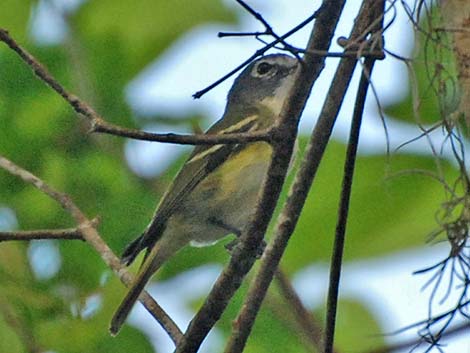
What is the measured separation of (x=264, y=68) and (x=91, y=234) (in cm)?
204

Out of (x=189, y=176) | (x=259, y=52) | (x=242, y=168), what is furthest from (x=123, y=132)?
(x=242, y=168)

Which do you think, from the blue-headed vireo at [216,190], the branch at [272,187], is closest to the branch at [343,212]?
the branch at [272,187]

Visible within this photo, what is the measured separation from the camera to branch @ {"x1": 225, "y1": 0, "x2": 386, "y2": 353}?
2.27m

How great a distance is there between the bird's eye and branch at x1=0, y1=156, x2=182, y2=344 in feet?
6.23

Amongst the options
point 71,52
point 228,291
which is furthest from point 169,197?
point 228,291

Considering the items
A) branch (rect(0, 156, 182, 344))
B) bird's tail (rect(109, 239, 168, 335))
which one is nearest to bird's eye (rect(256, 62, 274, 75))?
bird's tail (rect(109, 239, 168, 335))

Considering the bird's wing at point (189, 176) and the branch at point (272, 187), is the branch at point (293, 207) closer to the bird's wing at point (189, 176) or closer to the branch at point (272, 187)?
the branch at point (272, 187)

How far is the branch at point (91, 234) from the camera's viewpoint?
2.80 metres

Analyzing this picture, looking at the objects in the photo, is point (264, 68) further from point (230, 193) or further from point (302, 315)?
point (302, 315)

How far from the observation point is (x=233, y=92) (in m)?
5.03

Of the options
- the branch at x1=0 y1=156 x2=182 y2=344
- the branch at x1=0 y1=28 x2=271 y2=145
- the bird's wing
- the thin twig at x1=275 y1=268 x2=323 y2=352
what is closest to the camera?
the branch at x1=0 y1=28 x2=271 y2=145

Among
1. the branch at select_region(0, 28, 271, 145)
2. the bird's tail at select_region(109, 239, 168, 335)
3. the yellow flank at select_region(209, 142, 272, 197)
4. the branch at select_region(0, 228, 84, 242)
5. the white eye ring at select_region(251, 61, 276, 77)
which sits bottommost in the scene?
the bird's tail at select_region(109, 239, 168, 335)

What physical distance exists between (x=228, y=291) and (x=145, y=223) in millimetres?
908

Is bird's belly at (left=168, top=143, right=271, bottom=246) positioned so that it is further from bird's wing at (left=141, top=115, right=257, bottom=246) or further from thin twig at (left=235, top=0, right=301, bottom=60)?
thin twig at (left=235, top=0, right=301, bottom=60)
